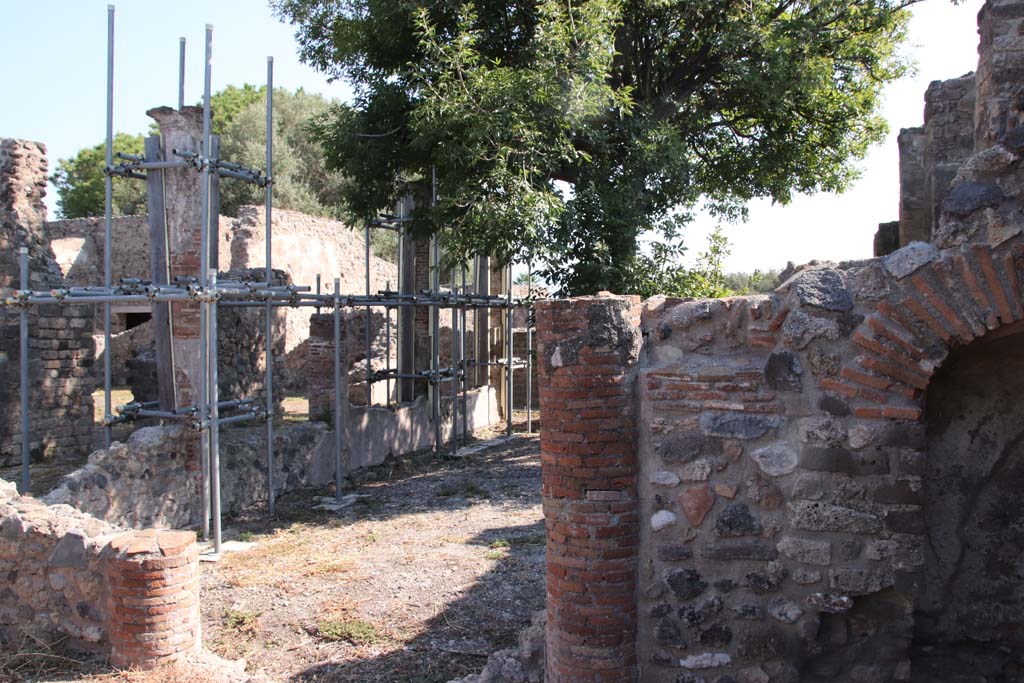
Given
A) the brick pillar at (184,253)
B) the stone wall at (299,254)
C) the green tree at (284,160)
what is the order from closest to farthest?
1. the brick pillar at (184,253)
2. the stone wall at (299,254)
3. the green tree at (284,160)

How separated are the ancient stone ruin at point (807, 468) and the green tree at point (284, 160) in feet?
84.3

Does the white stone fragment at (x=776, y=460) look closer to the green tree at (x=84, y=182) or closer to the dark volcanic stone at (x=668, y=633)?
the dark volcanic stone at (x=668, y=633)

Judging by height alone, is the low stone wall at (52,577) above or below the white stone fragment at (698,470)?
below

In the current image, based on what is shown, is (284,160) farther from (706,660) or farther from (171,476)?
(706,660)

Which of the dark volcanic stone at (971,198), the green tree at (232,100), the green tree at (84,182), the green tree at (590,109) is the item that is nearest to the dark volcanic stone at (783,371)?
the dark volcanic stone at (971,198)

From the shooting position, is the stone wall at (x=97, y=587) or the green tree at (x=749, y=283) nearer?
the stone wall at (x=97, y=587)

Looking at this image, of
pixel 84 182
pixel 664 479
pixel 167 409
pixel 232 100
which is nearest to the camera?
pixel 664 479

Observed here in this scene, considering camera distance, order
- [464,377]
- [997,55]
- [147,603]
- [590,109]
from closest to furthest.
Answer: [997,55] → [147,603] → [590,109] → [464,377]

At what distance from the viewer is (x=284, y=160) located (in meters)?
30.8

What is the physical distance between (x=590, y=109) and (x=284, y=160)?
74.7ft

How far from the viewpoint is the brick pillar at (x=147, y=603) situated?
4949 millimetres

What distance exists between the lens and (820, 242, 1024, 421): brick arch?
10.7 ft

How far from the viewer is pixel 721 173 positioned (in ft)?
48.6

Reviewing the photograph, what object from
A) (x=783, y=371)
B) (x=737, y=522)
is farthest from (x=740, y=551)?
(x=783, y=371)
